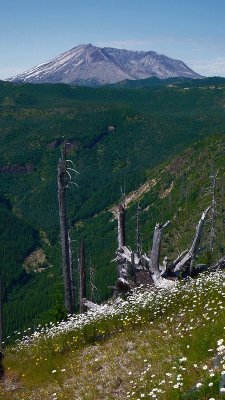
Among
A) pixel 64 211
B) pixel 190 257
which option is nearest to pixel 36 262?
pixel 64 211

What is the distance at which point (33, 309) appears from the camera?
345 feet

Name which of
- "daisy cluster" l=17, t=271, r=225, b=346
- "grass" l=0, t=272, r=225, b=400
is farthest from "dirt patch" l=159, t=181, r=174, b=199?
"daisy cluster" l=17, t=271, r=225, b=346

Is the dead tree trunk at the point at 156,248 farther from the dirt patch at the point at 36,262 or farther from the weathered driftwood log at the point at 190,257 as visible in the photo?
the dirt patch at the point at 36,262

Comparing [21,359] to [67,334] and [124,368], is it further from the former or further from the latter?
[124,368]

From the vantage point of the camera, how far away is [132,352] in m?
13.4

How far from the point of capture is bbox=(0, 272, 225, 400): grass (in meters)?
10.6

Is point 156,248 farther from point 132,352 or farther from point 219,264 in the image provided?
point 132,352

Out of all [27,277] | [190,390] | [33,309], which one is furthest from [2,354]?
[27,277]

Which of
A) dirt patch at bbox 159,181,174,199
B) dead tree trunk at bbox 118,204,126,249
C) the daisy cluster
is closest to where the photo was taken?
the daisy cluster

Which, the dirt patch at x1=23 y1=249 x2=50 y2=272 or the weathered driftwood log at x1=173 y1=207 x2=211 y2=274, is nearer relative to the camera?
the weathered driftwood log at x1=173 y1=207 x2=211 y2=274

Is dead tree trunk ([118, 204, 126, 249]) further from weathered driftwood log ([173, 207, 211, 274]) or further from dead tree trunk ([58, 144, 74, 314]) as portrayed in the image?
weathered driftwood log ([173, 207, 211, 274])

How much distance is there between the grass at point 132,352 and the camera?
34.8 ft

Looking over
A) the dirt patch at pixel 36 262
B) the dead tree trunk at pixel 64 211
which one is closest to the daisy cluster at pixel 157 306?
the dead tree trunk at pixel 64 211

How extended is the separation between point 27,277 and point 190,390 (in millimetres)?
136861
